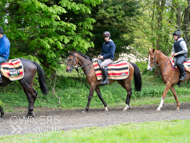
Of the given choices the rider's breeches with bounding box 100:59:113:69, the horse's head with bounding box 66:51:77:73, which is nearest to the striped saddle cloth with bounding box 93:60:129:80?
the rider's breeches with bounding box 100:59:113:69

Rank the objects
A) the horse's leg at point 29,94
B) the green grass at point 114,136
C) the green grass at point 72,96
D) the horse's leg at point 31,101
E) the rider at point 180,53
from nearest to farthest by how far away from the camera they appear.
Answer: the green grass at point 114,136 < the horse's leg at point 29,94 < the horse's leg at point 31,101 < the rider at point 180,53 < the green grass at point 72,96

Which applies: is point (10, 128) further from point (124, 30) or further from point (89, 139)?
point (124, 30)

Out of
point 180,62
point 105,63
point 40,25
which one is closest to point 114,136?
point 105,63

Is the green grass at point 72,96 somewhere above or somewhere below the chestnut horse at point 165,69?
below

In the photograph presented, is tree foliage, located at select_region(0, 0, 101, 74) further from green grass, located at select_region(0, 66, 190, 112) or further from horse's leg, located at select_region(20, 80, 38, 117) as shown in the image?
horse's leg, located at select_region(20, 80, 38, 117)

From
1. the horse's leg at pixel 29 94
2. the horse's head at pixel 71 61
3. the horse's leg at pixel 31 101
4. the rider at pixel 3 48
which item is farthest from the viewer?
the horse's head at pixel 71 61

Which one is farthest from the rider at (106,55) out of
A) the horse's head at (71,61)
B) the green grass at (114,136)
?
the green grass at (114,136)

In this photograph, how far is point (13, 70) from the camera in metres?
8.02

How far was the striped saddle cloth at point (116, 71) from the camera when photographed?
9.64 m

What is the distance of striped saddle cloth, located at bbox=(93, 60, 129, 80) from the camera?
964cm

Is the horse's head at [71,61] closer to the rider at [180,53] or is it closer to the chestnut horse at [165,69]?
the chestnut horse at [165,69]

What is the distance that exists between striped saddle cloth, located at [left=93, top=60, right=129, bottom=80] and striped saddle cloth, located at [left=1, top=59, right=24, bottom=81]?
291cm

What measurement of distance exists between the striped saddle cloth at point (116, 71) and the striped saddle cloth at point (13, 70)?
2906 millimetres

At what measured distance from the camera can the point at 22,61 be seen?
8.31m
